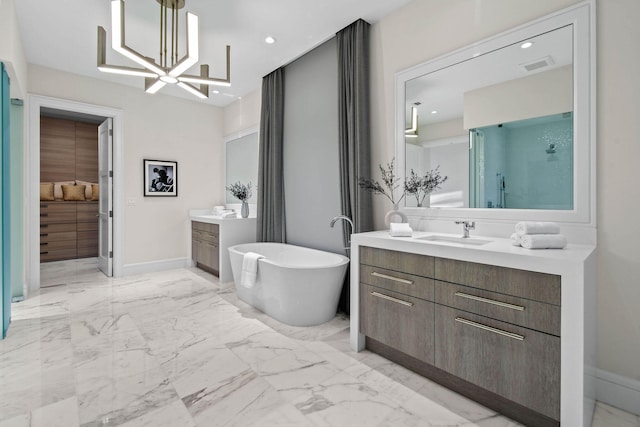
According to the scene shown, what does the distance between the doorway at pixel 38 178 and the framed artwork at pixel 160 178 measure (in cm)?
36

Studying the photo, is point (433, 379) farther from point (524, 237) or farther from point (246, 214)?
point (246, 214)

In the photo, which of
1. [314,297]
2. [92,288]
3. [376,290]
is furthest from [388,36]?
[92,288]

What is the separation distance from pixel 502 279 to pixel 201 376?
195cm

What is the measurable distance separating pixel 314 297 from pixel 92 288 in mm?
3243

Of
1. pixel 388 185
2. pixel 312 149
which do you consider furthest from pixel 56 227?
pixel 388 185

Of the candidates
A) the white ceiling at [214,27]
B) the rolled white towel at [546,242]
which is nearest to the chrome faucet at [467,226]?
the rolled white towel at [546,242]

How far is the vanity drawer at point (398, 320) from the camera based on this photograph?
1.93 metres

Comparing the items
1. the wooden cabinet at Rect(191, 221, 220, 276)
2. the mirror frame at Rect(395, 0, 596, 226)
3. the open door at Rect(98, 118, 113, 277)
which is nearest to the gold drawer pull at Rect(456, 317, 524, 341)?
the mirror frame at Rect(395, 0, 596, 226)

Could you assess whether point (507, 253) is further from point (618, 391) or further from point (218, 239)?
point (218, 239)

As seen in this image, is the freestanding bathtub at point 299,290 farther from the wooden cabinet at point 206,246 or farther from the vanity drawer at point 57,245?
the vanity drawer at point 57,245

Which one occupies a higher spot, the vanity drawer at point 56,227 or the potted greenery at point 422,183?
the potted greenery at point 422,183

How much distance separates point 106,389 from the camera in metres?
1.91

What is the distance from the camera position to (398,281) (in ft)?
6.86

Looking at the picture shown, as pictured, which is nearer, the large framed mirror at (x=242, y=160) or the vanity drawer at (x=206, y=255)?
the vanity drawer at (x=206, y=255)
